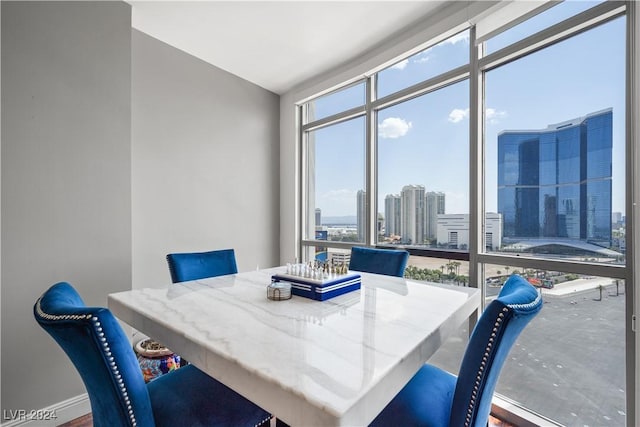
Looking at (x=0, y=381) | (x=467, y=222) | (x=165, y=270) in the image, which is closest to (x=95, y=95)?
(x=165, y=270)

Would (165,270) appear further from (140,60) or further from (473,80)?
(473,80)

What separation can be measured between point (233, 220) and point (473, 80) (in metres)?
2.55

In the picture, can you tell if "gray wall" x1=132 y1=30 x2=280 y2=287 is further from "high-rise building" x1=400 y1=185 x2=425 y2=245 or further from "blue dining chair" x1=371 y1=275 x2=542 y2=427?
"blue dining chair" x1=371 y1=275 x2=542 y2=427

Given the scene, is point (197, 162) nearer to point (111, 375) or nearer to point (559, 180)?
point (111, 375)

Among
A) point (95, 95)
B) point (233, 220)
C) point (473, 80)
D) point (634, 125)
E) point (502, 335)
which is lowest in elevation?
point (502, 335)

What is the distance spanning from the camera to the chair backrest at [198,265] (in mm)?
1805

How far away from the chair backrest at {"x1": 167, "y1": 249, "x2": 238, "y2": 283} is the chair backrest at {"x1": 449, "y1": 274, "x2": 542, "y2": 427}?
159 cm

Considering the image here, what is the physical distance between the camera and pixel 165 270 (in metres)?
2.58

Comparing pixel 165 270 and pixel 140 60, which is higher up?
pixel 140 60

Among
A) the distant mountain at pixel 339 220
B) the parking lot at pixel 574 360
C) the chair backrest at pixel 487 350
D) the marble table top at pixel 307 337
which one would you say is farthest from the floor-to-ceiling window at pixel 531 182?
the chair backrest at pixel 487 350

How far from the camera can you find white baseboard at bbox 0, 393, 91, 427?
5.36ft

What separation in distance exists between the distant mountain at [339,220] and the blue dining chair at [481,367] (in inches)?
86.3

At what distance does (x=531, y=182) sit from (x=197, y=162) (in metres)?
2.76

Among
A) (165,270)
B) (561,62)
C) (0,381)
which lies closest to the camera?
(0,381)
